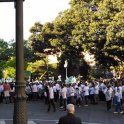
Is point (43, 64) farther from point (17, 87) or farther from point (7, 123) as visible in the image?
point (17, 87)

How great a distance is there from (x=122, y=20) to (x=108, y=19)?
2832mm

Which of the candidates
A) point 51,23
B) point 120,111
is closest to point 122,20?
point 120,111

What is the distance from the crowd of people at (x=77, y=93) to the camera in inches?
1085

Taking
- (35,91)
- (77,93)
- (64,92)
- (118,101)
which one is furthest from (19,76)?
(35,91)

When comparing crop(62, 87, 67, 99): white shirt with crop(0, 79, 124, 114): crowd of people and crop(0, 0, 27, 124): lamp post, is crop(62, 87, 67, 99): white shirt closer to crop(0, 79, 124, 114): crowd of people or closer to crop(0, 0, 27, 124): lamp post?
crop(0, 79, 124, 114): crowd of people

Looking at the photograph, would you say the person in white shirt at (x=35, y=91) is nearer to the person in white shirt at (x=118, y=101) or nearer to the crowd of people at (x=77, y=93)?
the crowd of people at (x=77, y=93)

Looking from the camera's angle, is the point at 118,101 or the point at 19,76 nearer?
the point at 19,76

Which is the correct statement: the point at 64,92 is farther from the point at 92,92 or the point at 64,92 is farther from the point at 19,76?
the point at 19,76

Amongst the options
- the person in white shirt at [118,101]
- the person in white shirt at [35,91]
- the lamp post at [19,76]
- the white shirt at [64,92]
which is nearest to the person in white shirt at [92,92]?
the white shirt at [64,92]

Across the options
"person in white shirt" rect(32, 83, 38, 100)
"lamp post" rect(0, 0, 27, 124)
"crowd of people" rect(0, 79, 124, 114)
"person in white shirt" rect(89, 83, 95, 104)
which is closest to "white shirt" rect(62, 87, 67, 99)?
"crowd of people" rect(0, 79, 124, 114)

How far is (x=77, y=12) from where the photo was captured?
49.4 m

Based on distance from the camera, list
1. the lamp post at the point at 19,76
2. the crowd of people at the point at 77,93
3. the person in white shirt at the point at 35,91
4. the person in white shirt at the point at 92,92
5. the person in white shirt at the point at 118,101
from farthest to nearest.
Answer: the person in white shirt at the point at 35,91
the person in white shirt at the point at 92,92
the crowd of people at the point at 77,93
the person in white shirt at the point at 118,101
the lamp post at the point at 19,76

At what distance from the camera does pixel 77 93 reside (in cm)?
3153

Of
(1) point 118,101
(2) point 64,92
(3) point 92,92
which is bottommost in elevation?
(1) point 118,101
